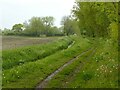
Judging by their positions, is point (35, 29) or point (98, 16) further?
point (35, 29)

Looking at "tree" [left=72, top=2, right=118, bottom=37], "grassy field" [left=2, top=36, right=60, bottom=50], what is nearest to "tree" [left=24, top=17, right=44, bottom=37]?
"grassy field" [left=2, top=36, right=60, bottom=50]

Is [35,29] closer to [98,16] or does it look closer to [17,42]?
[17,42]

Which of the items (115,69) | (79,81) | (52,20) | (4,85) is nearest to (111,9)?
(115,69)

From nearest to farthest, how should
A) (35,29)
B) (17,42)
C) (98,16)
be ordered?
(98,16), (17,42), (35,29)

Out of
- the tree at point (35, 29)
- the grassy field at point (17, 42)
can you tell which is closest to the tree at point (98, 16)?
the grassy field at point (17, 42)

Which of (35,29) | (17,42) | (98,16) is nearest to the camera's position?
(98,16)

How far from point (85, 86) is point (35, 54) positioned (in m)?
22.1

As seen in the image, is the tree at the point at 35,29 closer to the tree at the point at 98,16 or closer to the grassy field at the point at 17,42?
the grassy field at the point at 17,42

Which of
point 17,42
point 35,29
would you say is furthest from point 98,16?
point 35,29

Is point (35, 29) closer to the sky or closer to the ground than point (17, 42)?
closer to the sky

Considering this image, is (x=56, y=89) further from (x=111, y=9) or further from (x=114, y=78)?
(x=111, y=9)

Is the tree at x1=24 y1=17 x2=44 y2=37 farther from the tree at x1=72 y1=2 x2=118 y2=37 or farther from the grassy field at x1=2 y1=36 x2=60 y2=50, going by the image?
the tree at x1=72 y1=2 x2=118 y2=37

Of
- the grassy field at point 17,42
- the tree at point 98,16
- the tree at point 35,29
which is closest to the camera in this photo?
the tree at point 98,16

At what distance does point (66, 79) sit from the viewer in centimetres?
2198
